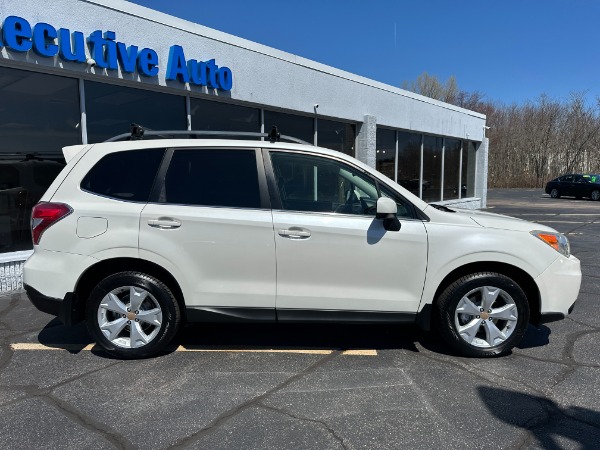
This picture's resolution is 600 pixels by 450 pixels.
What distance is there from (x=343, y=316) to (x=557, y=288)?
1.81 m

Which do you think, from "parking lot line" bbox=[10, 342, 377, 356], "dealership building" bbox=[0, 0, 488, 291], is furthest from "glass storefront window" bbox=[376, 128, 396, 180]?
"parking lot line" bbox=[10, 342, 377, 356]

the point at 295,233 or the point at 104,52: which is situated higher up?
the point at 104,52

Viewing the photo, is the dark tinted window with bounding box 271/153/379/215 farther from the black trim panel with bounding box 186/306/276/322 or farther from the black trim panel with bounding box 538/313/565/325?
the black trim panel with bounding box 538/313/565/325

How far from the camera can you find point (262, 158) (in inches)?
152

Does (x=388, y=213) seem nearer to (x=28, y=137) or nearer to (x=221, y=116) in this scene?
(x=28, y=137)

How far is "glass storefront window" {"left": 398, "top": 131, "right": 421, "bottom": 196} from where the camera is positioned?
47.5ft

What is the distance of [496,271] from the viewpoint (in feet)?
12.6

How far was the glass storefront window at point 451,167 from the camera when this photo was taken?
17.5m

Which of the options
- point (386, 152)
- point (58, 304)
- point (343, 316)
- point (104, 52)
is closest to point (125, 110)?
point (104, 52)

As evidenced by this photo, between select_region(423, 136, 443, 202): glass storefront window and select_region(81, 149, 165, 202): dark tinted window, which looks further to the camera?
select_region(423, 136, 443, 202): glass storefront window

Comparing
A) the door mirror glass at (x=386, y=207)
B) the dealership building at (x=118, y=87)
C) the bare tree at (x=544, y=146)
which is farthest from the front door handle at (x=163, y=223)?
the bare tree at (x=544, y=146)

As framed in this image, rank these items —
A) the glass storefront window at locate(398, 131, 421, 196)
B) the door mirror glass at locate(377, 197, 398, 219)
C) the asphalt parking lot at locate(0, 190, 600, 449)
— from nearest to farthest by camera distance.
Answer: the asphalt parking lot at locate(0, 190, 600, 449), the door mirror glass at locate(377, 197, 398, 219), the glass storefront window at locate(398, 131, 421, 196)

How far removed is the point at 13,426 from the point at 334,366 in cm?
230

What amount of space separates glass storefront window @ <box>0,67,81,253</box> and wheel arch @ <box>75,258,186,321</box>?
3.55m
